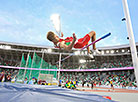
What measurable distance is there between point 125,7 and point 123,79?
17776mm

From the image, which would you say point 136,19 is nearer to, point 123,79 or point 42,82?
point 42,82

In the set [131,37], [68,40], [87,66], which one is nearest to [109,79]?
[87,66]

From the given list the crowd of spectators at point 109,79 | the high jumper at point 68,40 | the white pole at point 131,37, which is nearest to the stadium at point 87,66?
the crowd of spectators at point 109,79

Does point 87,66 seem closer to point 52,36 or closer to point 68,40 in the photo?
point 68,40

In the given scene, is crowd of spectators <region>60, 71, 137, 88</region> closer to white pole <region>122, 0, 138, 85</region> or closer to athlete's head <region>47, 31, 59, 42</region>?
athlete's head <region>47, 31, 59, 42</region>

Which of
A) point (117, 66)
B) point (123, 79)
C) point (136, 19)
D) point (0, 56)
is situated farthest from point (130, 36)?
point (0, 56)

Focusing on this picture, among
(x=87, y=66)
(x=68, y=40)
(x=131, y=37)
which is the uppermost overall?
(x=87, y=66)

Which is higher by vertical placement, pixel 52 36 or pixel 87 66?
pixel 87 66

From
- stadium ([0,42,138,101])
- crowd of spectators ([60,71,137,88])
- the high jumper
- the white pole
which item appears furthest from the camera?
stadium ([0,42,138,101])

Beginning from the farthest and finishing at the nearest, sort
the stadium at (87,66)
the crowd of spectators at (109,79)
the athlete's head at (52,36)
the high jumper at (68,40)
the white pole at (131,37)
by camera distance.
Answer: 1. the stadium at (87,66)
2. the crowd of spectators at (109,79)
3. the high jumper at (68,40)
4. the athlete's head at (52,36)
5. the white pole at (131,37)

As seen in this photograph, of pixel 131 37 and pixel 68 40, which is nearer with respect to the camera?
pixel 131 37

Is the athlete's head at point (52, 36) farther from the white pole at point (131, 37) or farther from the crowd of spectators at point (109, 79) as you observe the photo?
the crowd of spectators at point (109, 79)

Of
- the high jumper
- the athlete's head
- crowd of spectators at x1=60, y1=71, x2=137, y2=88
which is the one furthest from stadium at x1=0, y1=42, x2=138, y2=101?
the athlete's head

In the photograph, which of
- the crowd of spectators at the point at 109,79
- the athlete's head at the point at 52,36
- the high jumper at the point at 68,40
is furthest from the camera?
the crowd of spectators at the point at 109,79
